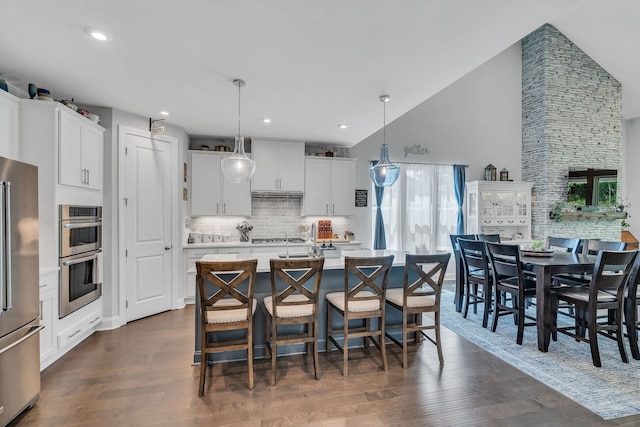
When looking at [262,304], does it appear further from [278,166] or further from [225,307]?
[278,166]

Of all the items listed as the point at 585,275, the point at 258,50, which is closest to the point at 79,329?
the point at 258,50

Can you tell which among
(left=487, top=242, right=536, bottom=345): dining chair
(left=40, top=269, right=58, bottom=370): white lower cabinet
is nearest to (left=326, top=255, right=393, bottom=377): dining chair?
(left=487, top=242, right=536, bottom=345): dining chair

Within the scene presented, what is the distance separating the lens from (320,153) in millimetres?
5895

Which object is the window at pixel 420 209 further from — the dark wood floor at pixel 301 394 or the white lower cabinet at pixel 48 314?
the white lower cabinet at pixel 48 314

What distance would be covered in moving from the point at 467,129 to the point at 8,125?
7.39m

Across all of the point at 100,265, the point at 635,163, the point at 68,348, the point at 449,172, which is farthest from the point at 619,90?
the point at 68,348

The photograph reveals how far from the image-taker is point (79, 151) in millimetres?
3326

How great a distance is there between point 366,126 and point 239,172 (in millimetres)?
2386

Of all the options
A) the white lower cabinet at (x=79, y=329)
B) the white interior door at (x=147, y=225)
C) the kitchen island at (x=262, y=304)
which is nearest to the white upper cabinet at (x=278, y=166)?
the white interior door at (x=147, y=225)

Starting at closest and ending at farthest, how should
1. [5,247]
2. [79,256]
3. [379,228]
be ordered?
1. [5,247]
2. [79,256]
3. [379,228]

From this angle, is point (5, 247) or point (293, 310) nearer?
point (5, 247)

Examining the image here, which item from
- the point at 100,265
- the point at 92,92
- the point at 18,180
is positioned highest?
the point at 92,92

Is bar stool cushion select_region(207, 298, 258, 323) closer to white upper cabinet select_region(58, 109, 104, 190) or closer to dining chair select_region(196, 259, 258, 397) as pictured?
dining chair select_region(196, 259, 258, 397)

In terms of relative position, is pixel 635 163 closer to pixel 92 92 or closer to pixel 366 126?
pixel 366 126
